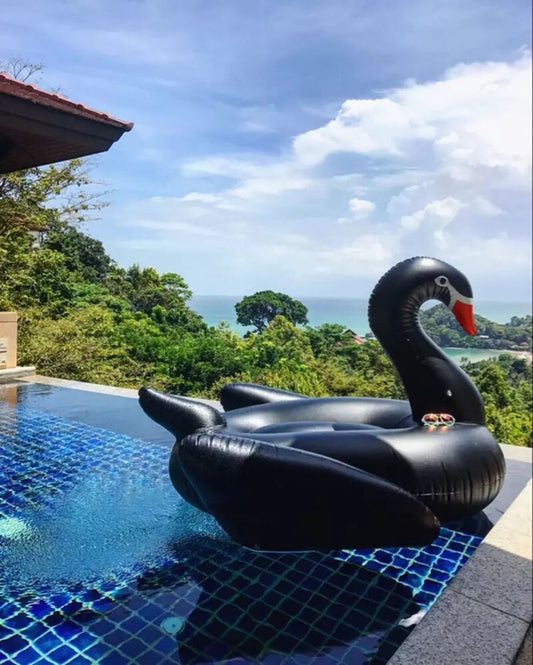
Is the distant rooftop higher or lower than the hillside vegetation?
higher

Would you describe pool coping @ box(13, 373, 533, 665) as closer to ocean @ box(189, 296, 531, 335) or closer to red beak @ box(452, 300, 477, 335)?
red beak @ box(452, 300, 477, 335)

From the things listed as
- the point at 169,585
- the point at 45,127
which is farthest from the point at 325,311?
the point at 169,585

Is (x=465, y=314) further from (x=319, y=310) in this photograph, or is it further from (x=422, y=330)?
(x=319, y=310)

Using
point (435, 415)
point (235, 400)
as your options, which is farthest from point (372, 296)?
point (235, 400)

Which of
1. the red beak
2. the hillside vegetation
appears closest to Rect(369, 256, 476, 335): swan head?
the red beak

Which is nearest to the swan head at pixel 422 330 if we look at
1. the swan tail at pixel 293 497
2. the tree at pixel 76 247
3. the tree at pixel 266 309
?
the swan tail at pixel 293 497

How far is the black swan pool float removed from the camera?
5.53 ft

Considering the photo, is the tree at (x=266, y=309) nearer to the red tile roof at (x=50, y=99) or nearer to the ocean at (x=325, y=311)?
the ocean at (x=325, y=311)

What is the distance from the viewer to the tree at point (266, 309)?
7.17 metres

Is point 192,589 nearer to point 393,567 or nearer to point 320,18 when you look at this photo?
point 393,567

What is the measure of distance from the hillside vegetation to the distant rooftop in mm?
3123

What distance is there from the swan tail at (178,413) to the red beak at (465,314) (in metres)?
1.07

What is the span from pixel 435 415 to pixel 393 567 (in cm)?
60

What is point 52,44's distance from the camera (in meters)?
4.27
